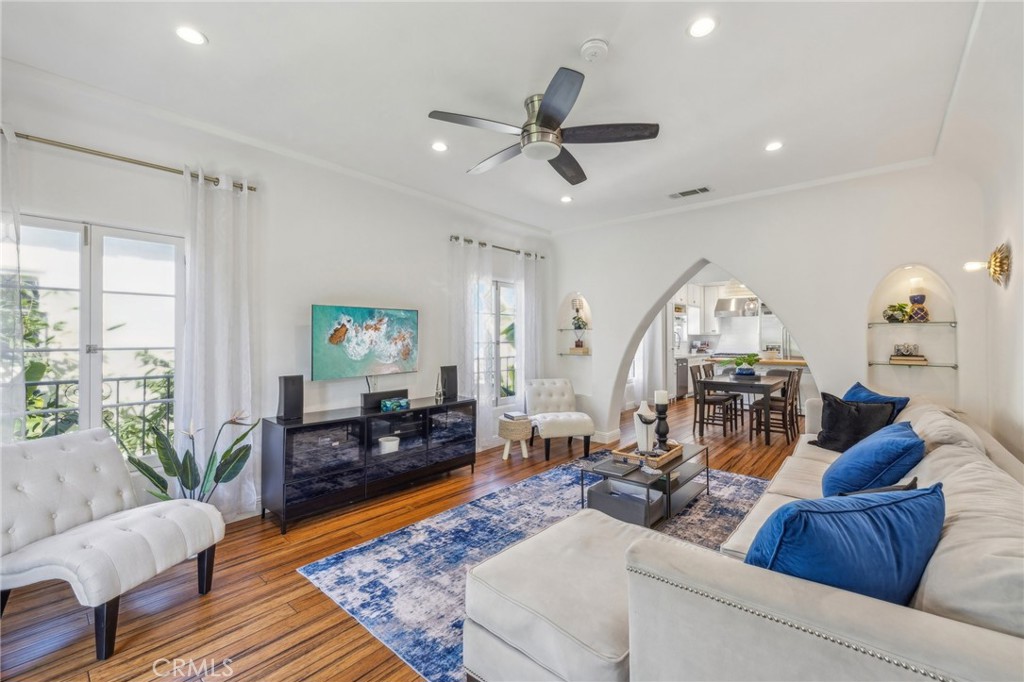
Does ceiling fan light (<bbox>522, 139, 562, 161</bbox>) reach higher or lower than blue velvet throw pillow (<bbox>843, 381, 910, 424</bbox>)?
higher

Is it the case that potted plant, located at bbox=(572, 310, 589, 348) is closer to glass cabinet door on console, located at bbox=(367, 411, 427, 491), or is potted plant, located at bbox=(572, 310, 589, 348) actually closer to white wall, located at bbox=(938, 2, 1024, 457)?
glass cabinet door on console, located at bbox=(367, 411, 427, 491)

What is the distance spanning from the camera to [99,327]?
2758mm

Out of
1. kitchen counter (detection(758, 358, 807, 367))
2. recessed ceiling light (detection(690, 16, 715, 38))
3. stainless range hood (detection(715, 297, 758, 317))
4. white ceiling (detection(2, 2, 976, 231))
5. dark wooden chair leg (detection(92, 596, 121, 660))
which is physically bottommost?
dark wooden chair leg (detection(92, 596, 121, 660))

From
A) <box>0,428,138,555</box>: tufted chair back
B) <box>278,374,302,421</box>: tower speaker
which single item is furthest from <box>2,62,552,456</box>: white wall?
<box>0,428,138,555</box>: tufted chair back

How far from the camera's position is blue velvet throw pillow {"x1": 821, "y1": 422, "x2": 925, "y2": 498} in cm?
200

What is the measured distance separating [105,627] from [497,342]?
407 cm

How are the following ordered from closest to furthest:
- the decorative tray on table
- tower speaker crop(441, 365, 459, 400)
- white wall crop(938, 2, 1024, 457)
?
white wall crop(938, 2, 1024, 457)
the decorative tray on table
tower speaker crop(441, 365, 459, 400)

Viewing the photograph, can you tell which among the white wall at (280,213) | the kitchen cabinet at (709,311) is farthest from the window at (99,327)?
the kitchen cabinet at (709,311)

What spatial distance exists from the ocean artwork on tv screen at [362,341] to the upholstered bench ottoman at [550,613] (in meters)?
2.61

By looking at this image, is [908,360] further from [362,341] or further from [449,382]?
[362,341]

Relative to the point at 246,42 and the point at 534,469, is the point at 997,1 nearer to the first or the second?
the point at 246,42

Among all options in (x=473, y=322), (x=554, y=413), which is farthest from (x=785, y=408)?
(x=473, y=322)

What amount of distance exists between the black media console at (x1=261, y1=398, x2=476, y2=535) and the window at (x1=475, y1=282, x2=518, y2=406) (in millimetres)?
865

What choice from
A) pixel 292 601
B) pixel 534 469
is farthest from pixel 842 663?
→ pixel 534 469
